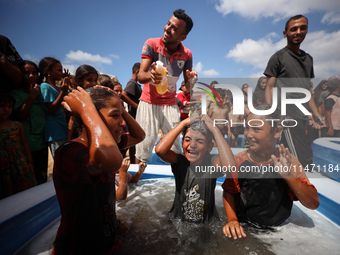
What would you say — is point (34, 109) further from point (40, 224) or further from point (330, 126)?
Answer: point (330, 126)

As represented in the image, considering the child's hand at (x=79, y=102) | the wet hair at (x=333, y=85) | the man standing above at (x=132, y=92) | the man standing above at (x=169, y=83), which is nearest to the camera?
the child's hand at (x=79, y=102)

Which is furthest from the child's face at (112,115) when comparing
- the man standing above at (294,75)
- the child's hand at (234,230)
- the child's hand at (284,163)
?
the man standing above at (294,75)

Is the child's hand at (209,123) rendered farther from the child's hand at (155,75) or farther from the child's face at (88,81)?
the child's face at (88,81)

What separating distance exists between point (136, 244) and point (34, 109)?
2385 millimetres

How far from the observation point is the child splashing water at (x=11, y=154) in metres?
2.16

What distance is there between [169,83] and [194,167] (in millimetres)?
1471

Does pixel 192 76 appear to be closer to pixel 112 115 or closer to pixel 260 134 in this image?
pixel 260 134

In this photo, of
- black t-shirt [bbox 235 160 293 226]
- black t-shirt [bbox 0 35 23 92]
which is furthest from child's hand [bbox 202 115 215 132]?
black t-shirt [bbox 0 35 23 92]

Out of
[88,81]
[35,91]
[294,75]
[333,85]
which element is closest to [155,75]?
[88,81]

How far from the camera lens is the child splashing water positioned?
2.16m

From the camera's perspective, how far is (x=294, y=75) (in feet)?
7.70

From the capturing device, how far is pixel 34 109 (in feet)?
8.55

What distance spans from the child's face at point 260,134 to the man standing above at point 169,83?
1170 millimetres

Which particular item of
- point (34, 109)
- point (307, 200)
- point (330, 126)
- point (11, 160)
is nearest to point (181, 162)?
point (307, 200)
